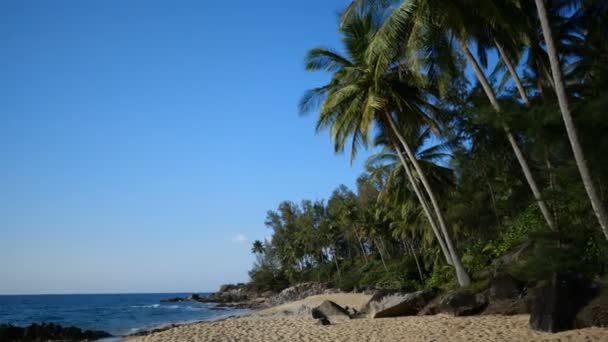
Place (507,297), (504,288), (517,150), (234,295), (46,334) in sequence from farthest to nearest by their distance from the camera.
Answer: (234,295) < (46,334) < (517,150) < (504,288) < (507,297)

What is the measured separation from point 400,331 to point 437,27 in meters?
8.31

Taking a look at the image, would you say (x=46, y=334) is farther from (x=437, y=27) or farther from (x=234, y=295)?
(x=234, y=295)

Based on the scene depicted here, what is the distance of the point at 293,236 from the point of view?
192ft

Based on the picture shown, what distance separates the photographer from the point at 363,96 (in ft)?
48.9

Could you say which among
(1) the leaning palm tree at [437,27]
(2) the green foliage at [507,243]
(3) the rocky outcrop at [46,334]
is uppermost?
(1) the leaning palm tree at [437,27]

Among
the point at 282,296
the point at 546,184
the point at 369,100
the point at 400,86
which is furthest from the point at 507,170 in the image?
the point at 282,296

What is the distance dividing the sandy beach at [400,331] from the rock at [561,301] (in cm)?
22

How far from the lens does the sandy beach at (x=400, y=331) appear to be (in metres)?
7.73

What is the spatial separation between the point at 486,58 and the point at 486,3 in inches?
209

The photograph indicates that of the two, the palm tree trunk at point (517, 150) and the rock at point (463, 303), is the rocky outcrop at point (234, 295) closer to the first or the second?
the rock at point (463, 303)

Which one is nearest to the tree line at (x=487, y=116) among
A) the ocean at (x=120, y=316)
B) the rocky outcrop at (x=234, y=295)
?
the ocean at (x=120, y=316)

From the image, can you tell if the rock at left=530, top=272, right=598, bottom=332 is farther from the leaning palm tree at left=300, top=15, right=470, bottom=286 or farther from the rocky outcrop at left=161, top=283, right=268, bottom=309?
the rocky outcrop at left=161, top=283, right=268, bottom=309

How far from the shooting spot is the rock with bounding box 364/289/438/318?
12.6 meters

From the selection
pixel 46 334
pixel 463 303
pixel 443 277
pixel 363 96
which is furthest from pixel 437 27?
pixel 46 334
